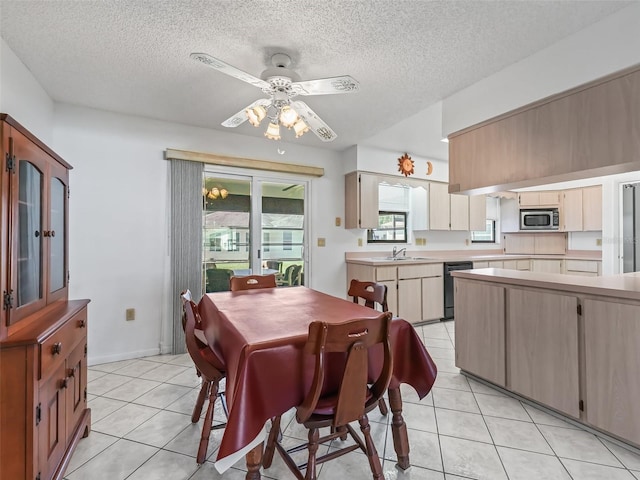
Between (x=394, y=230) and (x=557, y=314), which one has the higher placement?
(x=394, y=230)

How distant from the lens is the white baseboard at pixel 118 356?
3113 millimetres

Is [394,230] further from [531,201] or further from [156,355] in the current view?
[156,355]

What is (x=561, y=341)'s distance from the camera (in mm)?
2100

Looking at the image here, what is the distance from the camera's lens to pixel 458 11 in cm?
179

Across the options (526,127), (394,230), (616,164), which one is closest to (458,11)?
(526,127)

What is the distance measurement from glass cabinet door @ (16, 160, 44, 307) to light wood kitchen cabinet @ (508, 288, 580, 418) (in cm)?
303

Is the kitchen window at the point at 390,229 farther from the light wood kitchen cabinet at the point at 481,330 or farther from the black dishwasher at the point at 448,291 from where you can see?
the light wood kitchen cabinet at the point at 481,330

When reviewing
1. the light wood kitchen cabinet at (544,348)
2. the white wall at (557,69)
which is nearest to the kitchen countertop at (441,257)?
the light wood kitchen cabinet at (544,348)

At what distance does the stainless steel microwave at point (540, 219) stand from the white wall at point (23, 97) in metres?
6.75

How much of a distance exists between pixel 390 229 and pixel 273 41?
3.55 meters

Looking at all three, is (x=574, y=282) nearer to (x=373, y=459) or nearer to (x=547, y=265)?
(x=373, y=459)

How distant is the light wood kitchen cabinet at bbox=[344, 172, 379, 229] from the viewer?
14.3 ft

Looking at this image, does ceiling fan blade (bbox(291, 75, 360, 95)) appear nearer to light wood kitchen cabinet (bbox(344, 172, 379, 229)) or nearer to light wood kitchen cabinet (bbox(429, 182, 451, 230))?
light wood kitchen cabinet (bbox(344, 172, 379, 229))

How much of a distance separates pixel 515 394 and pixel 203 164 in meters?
3.71
